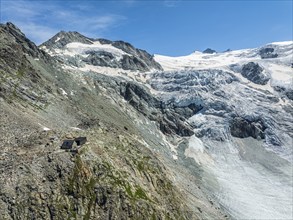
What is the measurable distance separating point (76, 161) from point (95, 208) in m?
8.90

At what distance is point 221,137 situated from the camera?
589 ft

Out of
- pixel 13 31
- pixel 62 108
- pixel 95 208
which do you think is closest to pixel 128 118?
pixel 62 108

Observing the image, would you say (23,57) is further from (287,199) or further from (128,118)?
(287,199)

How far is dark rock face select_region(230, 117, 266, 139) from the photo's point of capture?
184875 millimetres

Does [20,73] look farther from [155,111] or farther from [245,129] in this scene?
[245,129]

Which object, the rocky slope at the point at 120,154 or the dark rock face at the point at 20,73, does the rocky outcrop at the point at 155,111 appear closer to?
the rocky slope at the point at 120,154

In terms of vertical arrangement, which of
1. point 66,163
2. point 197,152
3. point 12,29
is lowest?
point 197,152

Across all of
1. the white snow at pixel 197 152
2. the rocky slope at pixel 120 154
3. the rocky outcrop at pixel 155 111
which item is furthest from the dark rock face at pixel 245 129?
the white snow at pixel 197 152

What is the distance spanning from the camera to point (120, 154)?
87438mm

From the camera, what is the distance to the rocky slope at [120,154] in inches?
2766

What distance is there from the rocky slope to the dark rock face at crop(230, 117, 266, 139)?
0.41m

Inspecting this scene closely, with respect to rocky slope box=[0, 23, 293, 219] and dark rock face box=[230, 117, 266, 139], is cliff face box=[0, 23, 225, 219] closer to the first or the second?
rocky slope box=[0, 23, 293, 219]

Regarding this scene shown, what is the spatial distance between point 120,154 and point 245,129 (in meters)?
109

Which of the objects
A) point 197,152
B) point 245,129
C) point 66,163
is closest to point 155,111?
point 197,152
